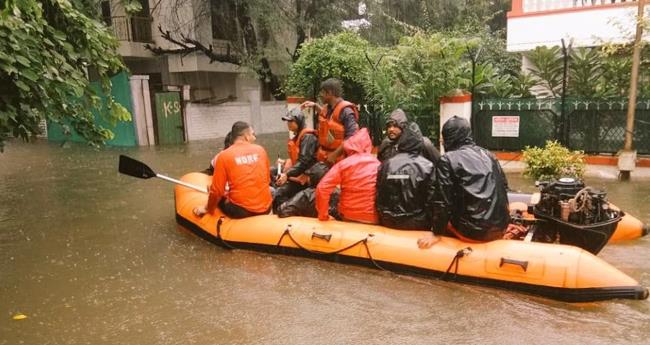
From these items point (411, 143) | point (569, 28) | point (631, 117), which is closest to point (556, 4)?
point (569, 28)

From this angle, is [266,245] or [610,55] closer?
[266,245]

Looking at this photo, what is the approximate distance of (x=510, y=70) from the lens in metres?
14.7

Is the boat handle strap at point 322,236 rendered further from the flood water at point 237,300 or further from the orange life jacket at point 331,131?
the orange life jacket at point 331,131

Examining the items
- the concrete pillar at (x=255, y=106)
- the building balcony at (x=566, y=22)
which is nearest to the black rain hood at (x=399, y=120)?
the building balcony at (x=566, y=22)

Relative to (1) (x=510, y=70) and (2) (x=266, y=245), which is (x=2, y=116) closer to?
(2) (x=266, y=245)

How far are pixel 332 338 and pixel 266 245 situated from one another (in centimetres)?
190

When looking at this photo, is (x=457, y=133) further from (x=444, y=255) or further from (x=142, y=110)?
(x=142, y=110)

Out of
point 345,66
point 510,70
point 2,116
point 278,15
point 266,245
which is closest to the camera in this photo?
point 2,116

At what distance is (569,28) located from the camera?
10.8 meters

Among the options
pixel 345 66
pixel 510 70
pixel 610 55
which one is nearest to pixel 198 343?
pixel 345 66

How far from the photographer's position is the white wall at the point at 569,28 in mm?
10109

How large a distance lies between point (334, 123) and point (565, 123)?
15.9 feet

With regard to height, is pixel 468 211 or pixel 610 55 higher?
pixel 610 55

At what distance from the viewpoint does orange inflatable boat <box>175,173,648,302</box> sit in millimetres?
4059
